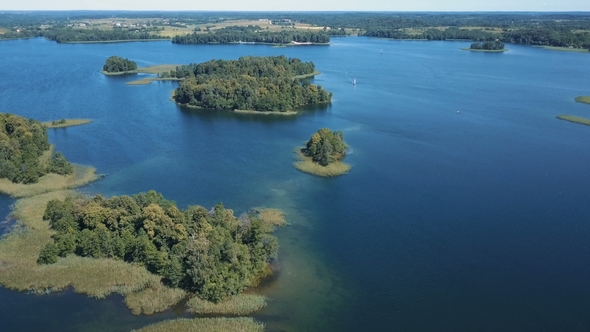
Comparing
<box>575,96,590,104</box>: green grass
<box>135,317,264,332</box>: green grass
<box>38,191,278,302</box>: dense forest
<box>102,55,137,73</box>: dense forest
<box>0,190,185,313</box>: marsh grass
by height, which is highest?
<box>102,55,137,73</box>: dense forest

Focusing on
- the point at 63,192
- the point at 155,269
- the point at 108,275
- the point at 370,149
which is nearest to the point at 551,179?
the point at 370,149

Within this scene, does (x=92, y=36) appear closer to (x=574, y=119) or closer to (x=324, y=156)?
(x=324, y=156)

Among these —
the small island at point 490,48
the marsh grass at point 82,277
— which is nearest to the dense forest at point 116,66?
the marsh grass at point 82,277

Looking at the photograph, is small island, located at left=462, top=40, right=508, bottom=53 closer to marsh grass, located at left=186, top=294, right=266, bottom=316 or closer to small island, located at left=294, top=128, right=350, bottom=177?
small island, located at left=294, top=128, right=350, bottom=177

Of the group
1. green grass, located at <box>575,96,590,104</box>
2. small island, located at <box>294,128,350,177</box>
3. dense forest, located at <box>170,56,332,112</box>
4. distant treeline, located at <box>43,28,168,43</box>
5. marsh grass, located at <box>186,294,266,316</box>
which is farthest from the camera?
distant treeline, located at <box>43,28,168,43</box>

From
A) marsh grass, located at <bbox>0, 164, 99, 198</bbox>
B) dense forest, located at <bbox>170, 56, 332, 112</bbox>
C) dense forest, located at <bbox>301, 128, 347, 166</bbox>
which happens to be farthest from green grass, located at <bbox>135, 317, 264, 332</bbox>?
dense forest, located at <bbox>170, 56, 332, 112</bbox>

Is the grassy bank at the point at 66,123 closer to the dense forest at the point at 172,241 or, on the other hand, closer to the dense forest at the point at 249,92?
the dense forest at the point at 249,92

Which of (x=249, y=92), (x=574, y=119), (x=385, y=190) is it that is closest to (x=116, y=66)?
(x=249, y=92)

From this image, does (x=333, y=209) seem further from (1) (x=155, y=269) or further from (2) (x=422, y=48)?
(2) (x=422, y=48)
